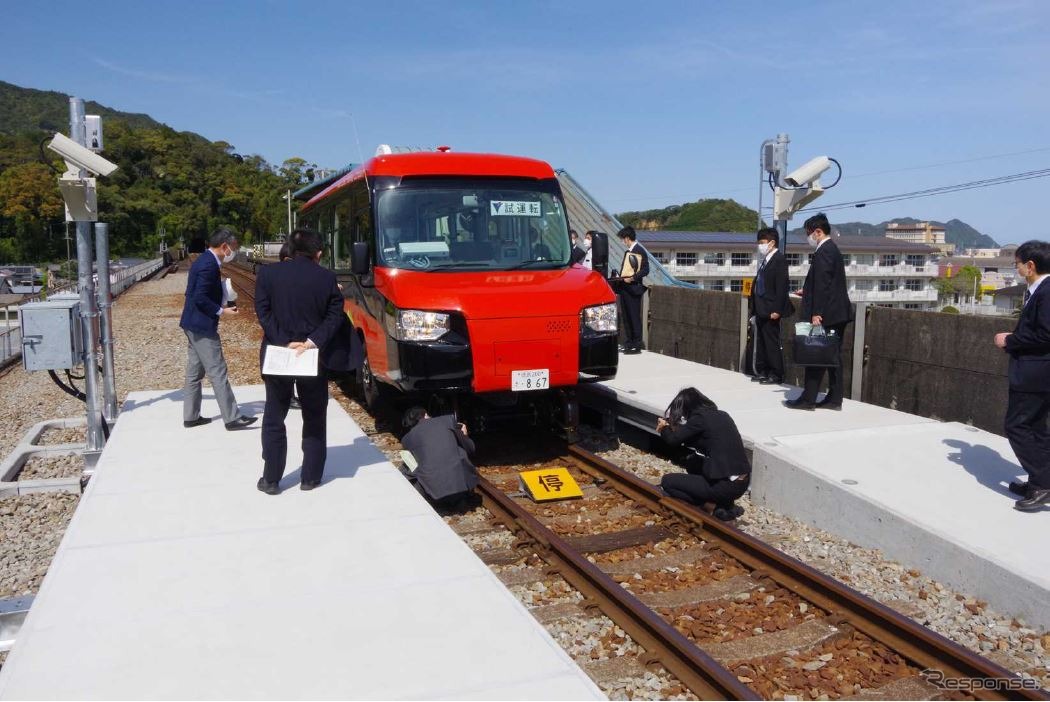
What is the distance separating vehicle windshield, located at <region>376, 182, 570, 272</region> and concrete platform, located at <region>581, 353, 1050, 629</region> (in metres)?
1.90

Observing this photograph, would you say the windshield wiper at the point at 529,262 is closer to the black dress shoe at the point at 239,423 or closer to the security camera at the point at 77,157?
the black dress shoe at the point at 239,423

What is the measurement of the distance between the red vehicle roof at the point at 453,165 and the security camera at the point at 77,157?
2.36 m

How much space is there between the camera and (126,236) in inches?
3509

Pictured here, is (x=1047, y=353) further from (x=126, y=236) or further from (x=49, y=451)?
(x=126, y=236)

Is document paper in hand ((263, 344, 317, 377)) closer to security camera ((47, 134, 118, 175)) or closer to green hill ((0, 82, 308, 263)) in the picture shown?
security camera ((47, 134, 118, 175))

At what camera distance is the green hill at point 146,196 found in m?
81.4

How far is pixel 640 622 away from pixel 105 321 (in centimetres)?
646

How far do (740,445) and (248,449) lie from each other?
4143mm

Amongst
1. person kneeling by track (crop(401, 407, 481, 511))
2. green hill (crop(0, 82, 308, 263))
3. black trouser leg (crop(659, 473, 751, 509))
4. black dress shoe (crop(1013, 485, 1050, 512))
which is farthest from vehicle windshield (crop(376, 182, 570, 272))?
green hill (crop(0, 82, 308, 263))

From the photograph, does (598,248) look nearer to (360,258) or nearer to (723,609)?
(360,258)

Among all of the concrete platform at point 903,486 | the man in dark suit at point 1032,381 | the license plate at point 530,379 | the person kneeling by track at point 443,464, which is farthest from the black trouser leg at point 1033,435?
the person kneeling by track at point 443,464

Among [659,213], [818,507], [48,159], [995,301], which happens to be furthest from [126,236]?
[995,301]

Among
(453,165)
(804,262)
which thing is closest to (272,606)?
(453,165)

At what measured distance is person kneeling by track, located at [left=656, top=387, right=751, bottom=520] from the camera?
6160 mm
